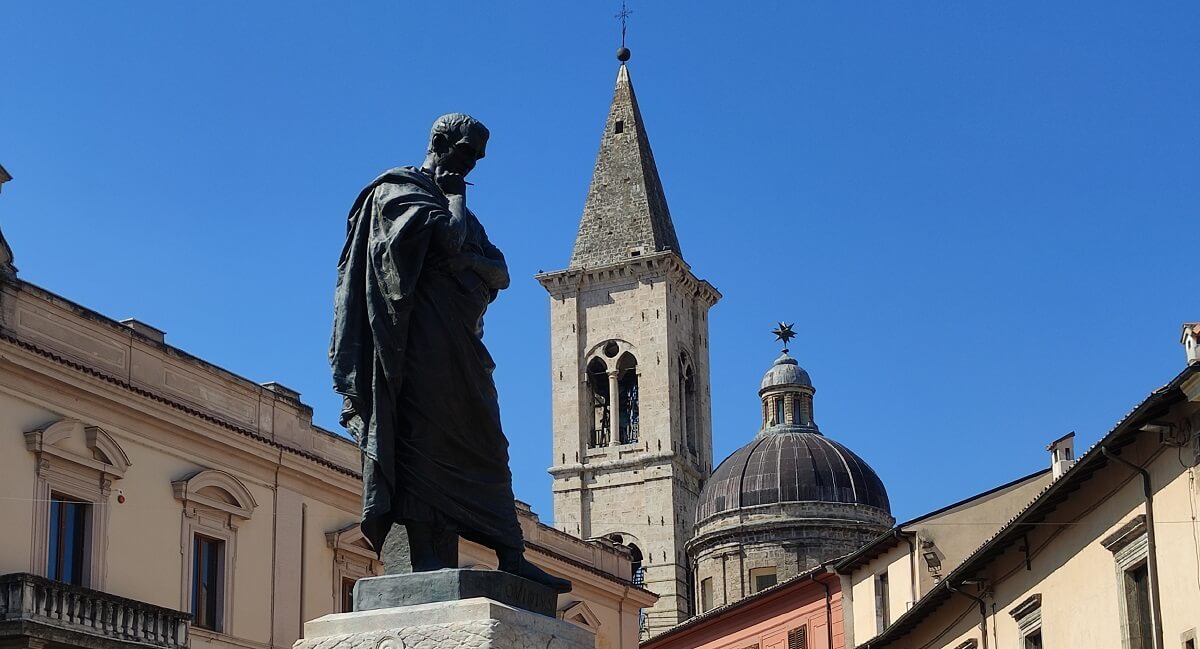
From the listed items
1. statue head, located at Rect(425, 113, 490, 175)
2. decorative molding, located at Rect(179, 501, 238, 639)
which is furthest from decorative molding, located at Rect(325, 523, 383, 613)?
statue head, located at Rect(425, 113, 490, 175)

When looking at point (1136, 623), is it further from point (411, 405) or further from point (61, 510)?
point (411, 405)

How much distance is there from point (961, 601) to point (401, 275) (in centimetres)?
2800

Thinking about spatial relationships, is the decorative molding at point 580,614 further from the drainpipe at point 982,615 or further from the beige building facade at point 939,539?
the drainpipe at point 982,615

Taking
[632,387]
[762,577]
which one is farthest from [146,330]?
[632,387]

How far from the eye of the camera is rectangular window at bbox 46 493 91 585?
92.9 ft

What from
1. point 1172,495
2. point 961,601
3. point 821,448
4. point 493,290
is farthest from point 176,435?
point 821,448

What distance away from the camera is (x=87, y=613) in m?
26.5

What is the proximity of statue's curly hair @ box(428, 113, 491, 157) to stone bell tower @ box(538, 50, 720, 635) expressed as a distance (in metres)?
77.4

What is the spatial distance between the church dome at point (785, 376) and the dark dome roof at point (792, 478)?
341cm

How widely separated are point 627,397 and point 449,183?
81.9 metres

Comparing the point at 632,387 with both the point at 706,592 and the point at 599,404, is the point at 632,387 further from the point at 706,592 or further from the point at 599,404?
the point at 706,592

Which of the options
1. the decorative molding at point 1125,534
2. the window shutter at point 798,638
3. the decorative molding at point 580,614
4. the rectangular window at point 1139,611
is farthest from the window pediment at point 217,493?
the window shutter at point 798,638

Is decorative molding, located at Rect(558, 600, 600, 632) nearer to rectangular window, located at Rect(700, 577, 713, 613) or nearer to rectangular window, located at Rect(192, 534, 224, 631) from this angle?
rectangular window, located at Rect(192, 534, 224, 631)

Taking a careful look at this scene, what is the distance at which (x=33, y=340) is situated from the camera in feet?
93.9
